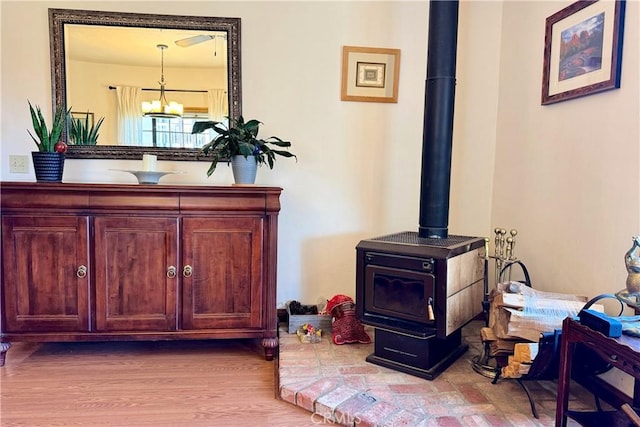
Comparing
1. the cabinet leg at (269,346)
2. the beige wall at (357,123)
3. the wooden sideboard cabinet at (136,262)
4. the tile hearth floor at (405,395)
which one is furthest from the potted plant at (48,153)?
the tile hearth floor at (405,395)

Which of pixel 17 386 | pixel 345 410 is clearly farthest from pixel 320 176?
pixel 17 386

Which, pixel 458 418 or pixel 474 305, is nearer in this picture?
pixel 458 418

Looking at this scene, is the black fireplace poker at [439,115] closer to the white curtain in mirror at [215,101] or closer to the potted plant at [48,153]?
the white curtain in mirror at [215,101]

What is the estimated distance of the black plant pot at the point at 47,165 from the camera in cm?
235

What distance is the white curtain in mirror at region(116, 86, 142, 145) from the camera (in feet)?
8.83

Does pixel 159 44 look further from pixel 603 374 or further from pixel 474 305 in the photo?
pixel 603 374

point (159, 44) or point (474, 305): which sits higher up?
point (159, 44)

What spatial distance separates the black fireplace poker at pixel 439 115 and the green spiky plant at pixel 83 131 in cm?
204

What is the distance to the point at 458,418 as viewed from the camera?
1.74m

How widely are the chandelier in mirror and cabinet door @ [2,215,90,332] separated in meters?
0.84

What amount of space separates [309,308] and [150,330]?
3.31 feet

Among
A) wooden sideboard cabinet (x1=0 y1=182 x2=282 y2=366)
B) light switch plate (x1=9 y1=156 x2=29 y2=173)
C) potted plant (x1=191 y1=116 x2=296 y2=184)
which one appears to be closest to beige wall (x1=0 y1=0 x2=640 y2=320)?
light switch plate (x1=9 y1=156 x2=29 y2=173)

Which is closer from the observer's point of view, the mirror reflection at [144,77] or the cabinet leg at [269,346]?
the cabinet leg at [269,346]

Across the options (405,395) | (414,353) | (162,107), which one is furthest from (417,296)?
(162,107)
